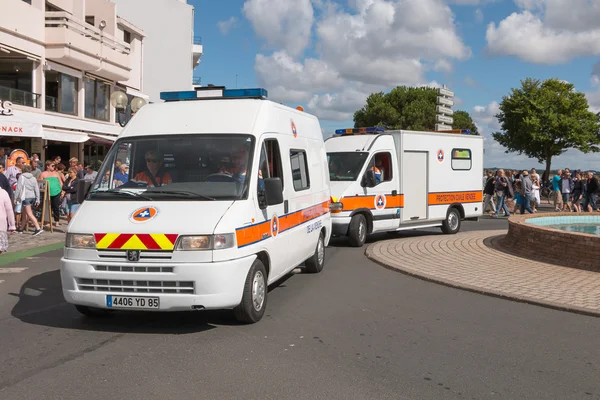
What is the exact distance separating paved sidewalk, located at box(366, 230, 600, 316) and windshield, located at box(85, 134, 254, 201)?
3.97m

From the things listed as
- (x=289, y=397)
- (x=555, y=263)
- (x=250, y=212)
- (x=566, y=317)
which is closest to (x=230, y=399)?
(x=289, y=397)

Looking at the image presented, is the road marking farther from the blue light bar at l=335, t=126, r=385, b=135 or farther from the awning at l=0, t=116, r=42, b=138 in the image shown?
the awning at l=0, t=116, r=42, b=138

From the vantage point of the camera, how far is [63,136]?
24.3 metres

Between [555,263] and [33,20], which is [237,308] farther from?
[33,20]

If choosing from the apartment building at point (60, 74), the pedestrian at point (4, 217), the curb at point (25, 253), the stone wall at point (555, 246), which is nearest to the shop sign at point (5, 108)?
the apartment building at point (60, 74)

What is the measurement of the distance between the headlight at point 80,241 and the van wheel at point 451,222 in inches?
449

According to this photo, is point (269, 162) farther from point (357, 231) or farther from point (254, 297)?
point (357, 231)

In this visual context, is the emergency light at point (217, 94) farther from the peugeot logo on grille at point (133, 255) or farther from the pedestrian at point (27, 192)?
the pedestrian at point (27, 192)

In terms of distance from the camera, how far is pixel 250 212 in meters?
6.45

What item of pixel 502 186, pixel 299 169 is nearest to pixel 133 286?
pixel 299 169

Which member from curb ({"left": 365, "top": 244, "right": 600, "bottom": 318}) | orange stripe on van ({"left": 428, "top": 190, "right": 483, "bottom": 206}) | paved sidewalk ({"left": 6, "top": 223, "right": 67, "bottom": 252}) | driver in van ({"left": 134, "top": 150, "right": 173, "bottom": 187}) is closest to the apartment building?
paved sidewalk ({"left": 6, "top": 223, "right": 67, "bottom": 252})

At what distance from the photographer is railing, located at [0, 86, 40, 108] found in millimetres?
23984

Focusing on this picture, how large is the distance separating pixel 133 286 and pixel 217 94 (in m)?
2.92

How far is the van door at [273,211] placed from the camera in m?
6.90
